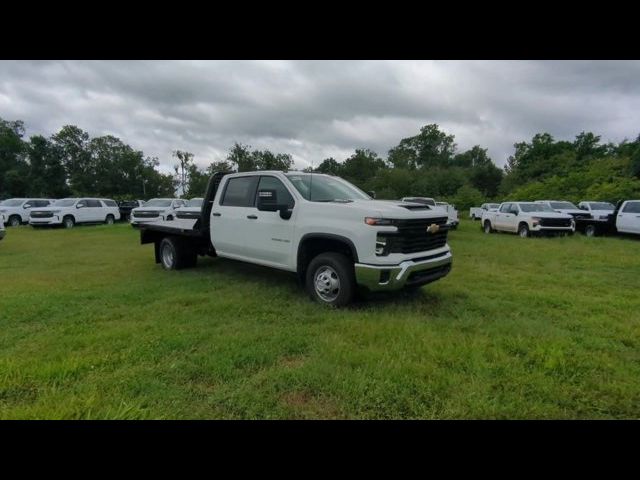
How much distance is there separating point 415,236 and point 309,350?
209 cm

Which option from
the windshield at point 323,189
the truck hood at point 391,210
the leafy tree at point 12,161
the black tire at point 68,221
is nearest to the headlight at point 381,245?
the truck hood at point 391,210

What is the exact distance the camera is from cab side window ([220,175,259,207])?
600 cm

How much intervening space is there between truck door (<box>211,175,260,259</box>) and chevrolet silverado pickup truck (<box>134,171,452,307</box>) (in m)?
0.02

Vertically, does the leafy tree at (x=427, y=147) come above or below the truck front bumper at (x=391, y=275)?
above

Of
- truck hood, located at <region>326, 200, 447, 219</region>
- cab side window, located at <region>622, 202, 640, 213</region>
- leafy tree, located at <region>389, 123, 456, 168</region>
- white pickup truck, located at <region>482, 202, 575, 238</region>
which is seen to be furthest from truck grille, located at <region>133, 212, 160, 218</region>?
leafy tree, located at <region>389, 123, 456, 168</region>

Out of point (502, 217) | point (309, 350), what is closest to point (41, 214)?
point (309, 350)

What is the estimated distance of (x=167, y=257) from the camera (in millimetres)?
7738

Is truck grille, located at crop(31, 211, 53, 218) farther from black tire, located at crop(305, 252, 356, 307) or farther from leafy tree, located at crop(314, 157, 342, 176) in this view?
leafy tree, located at crop(314, 157, 342, 176)

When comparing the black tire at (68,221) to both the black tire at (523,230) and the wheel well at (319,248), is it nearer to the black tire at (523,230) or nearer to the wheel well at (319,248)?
the wheel well at (319,248)

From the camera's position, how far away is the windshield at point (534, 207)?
615 inches

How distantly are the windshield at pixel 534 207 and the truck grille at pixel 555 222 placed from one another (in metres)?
1.30

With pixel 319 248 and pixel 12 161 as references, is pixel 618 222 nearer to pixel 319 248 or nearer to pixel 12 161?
pixel 319 248
